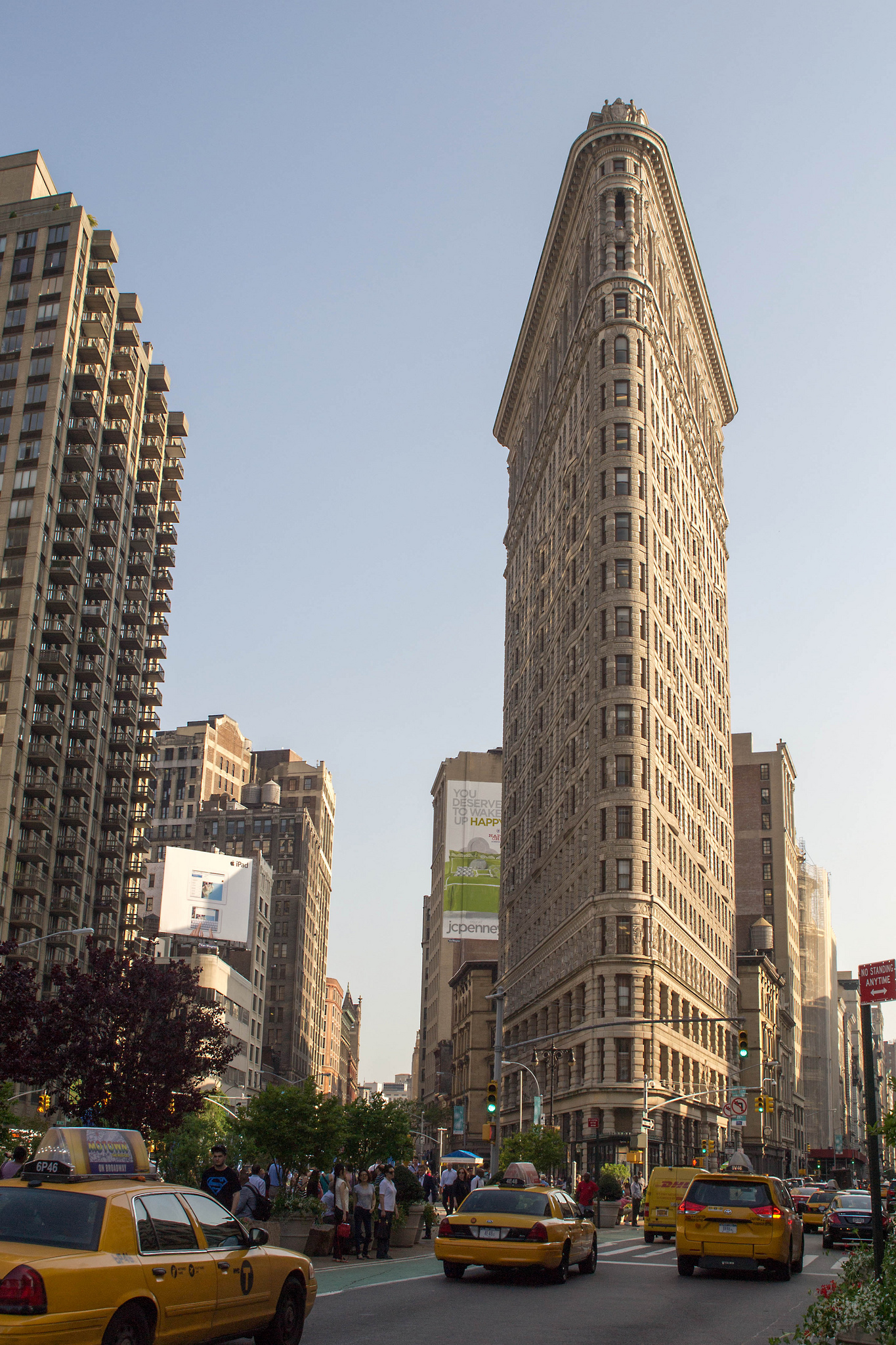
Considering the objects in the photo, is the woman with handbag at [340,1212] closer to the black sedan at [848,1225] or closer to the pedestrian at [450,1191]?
the pedestrian at [450,1191]

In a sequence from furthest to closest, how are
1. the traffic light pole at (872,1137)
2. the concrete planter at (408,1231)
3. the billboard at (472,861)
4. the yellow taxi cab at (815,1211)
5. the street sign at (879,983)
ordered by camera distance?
1. the billboard at (472,861)
2. the yellow taxi cab at (815,1211)
3. the concrete planter at (408,1231)
4. the street sign at (879,983)
5. the traffic light pole at (872,1137)

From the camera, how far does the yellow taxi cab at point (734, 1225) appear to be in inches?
896

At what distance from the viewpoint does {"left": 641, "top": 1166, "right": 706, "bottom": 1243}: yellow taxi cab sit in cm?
3672

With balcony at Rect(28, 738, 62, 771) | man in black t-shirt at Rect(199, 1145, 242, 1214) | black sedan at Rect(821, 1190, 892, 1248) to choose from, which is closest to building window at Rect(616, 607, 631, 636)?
balcony at Rect(28, 738, 62, 771)

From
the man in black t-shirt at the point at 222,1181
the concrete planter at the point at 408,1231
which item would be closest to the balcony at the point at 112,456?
the concrete planter at the point at 408,1231

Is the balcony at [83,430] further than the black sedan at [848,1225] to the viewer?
Yes

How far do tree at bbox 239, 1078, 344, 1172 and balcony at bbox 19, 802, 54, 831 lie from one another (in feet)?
178

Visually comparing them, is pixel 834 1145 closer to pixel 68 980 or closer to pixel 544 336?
pixel 544 336

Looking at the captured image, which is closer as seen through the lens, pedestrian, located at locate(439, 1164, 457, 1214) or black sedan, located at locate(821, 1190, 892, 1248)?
black sedan, located at locate(821, 1190, 892, 1248)

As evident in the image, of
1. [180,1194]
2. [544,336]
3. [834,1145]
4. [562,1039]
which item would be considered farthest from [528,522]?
[180,1194]

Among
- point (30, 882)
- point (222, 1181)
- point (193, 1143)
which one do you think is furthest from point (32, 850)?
point (222, 1181)

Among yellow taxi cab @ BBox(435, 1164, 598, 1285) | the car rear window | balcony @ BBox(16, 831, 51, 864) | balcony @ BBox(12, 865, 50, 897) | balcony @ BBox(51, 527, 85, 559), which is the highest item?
balcony @ BBox(51, 527, 85, 559)

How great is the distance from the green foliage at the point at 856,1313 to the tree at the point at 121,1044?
3398 cm

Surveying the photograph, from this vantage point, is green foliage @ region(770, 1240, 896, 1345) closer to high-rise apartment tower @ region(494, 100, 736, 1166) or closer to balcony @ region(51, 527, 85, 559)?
high-rise apartment tower @ region(494, 100, 736, 1166)
